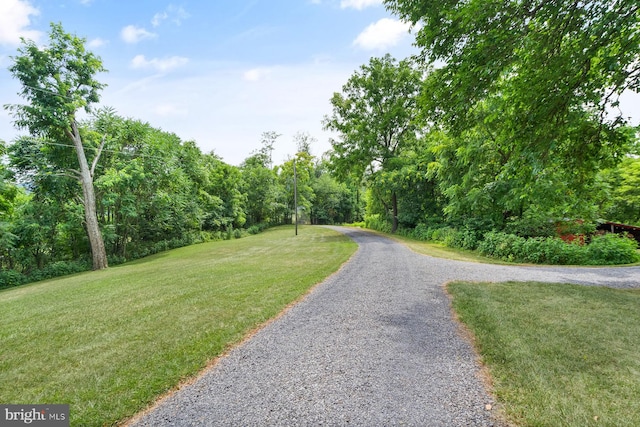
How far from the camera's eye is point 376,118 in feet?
77.0

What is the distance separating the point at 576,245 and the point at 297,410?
41.0 ft

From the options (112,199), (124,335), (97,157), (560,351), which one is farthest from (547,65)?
(97,157)

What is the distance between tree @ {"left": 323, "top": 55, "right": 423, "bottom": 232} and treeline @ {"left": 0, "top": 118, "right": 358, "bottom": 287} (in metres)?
13.0

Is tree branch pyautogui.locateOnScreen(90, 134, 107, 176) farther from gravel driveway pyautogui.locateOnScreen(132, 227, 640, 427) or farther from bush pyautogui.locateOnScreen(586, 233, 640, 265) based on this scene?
bush pyautogui.locateOnScreen(586, 233, 640, 265)

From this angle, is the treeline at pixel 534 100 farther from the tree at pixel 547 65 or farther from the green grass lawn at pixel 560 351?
the green grass lawn at pixel 560 351

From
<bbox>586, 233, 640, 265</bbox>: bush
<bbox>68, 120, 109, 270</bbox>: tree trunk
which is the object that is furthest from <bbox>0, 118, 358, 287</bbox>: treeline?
<bbox>586, 233, 640, 265</bbox>: bush

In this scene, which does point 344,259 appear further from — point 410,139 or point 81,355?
point 410,139

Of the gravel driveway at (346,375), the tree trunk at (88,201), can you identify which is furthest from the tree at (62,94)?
the gravel driveway at (346,375)

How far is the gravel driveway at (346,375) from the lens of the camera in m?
2.65

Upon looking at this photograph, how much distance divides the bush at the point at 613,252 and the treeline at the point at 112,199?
21.6 meters

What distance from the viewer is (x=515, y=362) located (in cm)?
343

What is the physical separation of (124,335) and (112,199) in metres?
14.4

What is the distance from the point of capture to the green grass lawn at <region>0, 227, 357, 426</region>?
3115 millimetres

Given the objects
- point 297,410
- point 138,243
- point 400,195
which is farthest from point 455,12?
point 138,243
